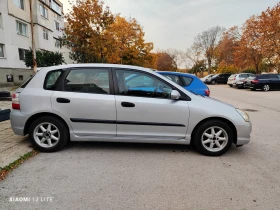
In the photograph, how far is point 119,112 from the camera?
3.76 metres

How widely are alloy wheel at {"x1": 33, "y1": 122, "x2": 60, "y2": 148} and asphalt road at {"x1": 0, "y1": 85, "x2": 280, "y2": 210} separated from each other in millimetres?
253

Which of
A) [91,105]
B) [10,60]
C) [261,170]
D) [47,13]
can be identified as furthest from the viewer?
[47,13]

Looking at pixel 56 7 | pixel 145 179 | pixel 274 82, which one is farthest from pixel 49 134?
pixel 56 7

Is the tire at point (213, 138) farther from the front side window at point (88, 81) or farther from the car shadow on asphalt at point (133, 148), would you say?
the front side window at point (88, 81)

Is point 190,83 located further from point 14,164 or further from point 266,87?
point 266,87

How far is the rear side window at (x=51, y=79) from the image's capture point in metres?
3.90

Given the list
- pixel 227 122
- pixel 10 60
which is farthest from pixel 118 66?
pixel 10 60

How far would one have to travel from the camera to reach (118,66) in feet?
13.1

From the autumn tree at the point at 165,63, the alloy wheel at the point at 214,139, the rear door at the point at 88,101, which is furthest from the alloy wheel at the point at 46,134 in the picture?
the autumn tree at the point at 165,63

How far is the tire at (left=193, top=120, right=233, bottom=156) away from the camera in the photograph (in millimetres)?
3805

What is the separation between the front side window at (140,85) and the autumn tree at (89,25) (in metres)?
16.4

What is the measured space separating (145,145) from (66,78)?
2106 millimetres

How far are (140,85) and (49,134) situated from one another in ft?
6.51

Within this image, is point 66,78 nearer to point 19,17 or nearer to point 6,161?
point 6,161
